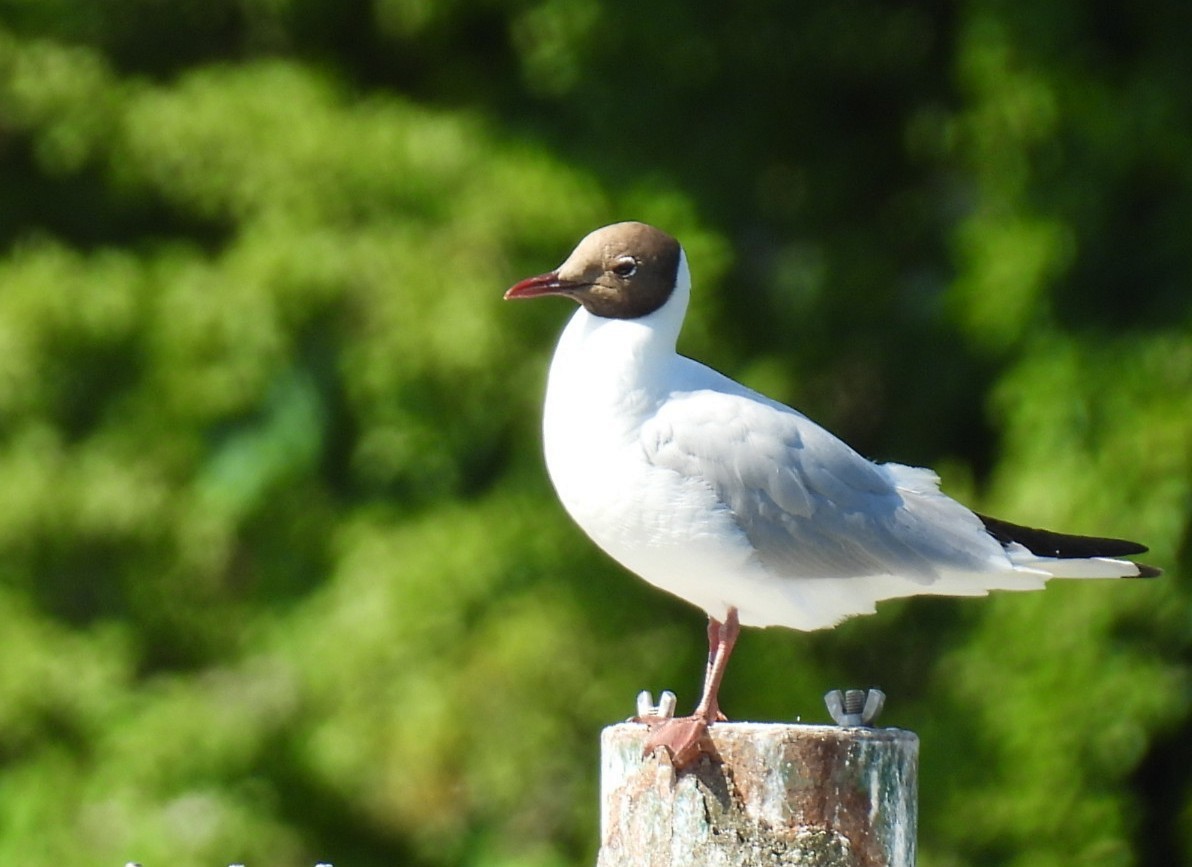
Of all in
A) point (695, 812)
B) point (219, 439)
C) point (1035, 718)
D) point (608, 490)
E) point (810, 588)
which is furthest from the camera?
point (219, 439)

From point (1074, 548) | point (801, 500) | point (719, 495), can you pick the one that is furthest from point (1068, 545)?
point (719, 495)

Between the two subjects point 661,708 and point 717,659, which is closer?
point 661,708

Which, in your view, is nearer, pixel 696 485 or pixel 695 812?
pixel 695 812

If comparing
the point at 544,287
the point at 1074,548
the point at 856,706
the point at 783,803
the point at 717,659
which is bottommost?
the point at 783,803

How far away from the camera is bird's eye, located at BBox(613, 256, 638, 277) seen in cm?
243

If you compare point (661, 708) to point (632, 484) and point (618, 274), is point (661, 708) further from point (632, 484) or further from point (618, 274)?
point (618, 274)

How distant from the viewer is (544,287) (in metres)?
2.40

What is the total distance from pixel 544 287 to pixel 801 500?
17.7 inches

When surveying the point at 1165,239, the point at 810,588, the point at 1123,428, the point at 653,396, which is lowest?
the point at 810,588

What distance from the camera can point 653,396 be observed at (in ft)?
7.74

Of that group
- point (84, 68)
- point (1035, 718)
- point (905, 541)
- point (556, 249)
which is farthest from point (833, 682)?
point (84, 68)

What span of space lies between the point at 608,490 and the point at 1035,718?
2238 millimetres

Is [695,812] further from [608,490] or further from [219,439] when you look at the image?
[219,439]

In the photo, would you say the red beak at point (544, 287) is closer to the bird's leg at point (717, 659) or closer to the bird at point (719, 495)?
the bird at point (719, 495)
